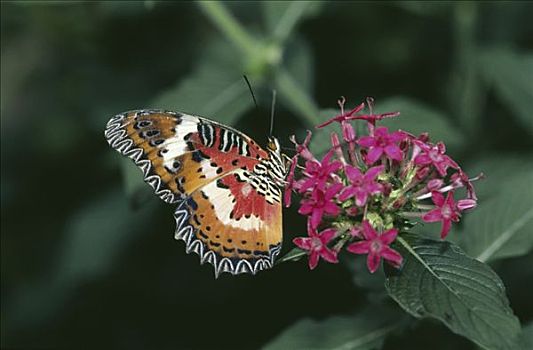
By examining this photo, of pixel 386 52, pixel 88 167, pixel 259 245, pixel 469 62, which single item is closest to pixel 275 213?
pixel 259 245

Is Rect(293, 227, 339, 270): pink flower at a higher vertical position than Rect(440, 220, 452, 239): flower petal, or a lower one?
higher

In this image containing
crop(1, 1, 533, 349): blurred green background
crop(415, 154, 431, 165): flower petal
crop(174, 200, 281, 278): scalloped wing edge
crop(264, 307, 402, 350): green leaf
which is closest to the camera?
crop(415, 154, 431, 165): flower petal

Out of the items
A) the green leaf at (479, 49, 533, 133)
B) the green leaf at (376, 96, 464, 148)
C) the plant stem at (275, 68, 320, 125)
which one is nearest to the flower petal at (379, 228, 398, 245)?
the green leaf at (376, 96, 464, 148)

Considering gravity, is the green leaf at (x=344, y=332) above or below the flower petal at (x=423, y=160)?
below

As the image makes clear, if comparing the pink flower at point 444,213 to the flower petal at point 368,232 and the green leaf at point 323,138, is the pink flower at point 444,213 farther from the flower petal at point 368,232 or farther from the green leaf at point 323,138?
the green leaf at point 323,138

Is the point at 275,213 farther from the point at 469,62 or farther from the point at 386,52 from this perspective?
the point at 386,52

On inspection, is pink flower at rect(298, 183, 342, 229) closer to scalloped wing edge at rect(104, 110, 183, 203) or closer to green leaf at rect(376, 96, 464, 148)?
scalloped wing edge at rect(104, 110, 183, 203)

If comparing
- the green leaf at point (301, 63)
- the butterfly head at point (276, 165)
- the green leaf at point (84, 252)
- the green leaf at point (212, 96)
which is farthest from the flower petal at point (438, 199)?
the green leaf at point (84, 252)
